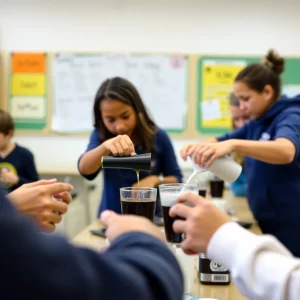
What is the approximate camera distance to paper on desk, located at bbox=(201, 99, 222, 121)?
4543 millimetres

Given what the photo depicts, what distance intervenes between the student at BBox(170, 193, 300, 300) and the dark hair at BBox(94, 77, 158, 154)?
1.33 metres

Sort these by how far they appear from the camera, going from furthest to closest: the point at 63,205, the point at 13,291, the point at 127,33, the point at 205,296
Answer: the point at 127,33, the point at 205,296, the point at 63,205, the point at 13,291

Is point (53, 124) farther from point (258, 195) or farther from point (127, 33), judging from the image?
point (258, 195)

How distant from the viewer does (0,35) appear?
4613 mm

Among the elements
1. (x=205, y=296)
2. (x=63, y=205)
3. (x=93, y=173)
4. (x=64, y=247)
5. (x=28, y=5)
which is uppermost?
(x=28, y=5)

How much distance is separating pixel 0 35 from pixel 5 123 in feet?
5.67

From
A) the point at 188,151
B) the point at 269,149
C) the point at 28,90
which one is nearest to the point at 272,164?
the point at 269,149

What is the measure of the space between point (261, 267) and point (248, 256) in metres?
0.03

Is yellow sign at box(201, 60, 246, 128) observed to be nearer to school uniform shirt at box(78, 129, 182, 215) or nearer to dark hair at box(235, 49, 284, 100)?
dark hair at box(235, 49, 284, 100)

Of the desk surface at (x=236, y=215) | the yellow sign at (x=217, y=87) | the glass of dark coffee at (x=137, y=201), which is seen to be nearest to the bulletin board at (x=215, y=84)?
the yellow sign at (x=217, y=87)

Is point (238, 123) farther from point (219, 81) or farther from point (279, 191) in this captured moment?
point (219, 81)

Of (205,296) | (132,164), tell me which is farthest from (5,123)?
(205,296)

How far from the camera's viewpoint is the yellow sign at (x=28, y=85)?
4562mm

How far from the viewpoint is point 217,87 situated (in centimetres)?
455
